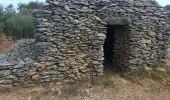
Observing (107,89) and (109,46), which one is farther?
(109,46)

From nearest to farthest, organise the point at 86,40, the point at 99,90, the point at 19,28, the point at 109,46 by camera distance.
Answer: the point at 99,90 < the point at 86,40 < the point at 109,46 < the point at 19,28

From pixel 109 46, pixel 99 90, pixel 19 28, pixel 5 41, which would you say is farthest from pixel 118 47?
pixel 19 28

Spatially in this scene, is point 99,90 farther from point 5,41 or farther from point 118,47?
point 5,41

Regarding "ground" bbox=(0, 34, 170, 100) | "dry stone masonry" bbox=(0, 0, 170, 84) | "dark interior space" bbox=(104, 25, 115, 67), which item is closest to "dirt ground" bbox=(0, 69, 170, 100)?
"ground" bbox=(0, 34, 170, 100)

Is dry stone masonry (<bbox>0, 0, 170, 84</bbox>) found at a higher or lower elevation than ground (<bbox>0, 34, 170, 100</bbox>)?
higher

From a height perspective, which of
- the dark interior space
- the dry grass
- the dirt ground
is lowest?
the dirt ground

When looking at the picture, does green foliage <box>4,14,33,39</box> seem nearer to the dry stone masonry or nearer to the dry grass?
the dry grass

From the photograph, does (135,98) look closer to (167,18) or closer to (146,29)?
(146,29)

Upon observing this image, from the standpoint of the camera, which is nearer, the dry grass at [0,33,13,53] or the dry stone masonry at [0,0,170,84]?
the dry stone masonry at [0,0,170,84]

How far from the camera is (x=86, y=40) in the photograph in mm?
9797

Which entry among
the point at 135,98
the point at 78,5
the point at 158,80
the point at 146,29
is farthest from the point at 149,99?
the point at 78,5

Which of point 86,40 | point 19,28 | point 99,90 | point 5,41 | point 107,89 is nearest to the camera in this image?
point 99,90

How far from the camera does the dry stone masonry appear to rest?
30.6 ft

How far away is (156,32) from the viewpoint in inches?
430
